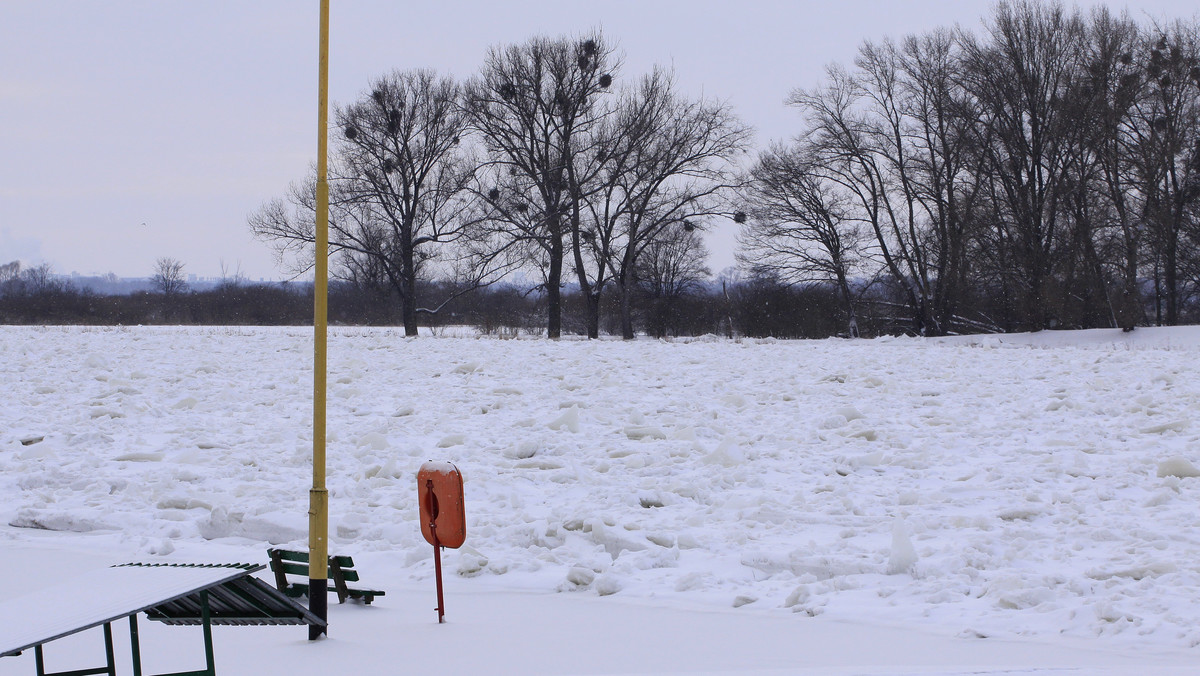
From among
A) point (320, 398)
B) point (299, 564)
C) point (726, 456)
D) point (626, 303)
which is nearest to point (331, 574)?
point (299, 564)

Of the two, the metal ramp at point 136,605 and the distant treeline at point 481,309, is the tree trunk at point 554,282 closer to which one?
the distant treeline at point 481,309

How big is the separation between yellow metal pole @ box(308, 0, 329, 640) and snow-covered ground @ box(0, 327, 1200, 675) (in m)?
0.28

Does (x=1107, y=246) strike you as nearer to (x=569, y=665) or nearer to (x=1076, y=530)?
(x=1076, y=530)

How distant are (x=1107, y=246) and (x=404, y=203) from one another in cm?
2518

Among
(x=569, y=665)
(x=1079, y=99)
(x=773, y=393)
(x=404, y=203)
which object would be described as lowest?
(x=569, y=665)

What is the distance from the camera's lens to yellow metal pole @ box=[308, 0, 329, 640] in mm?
4441

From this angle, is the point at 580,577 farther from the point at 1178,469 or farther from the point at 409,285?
the point at 409,285

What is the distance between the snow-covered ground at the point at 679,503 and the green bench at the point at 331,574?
0.20m

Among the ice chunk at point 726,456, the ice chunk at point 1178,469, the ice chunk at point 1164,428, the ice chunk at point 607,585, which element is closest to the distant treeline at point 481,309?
the ice chunk at point 726,456

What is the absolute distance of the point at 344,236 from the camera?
35562mm

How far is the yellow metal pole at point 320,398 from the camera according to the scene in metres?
4.44

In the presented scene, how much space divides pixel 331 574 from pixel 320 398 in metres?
1.22

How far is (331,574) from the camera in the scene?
5.18 m

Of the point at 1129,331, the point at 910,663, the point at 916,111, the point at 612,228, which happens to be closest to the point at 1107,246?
the point at 1129,331
